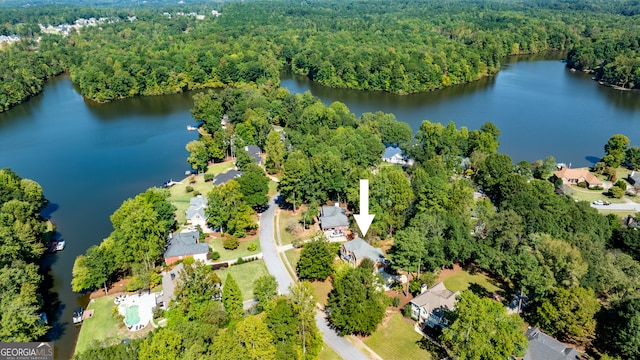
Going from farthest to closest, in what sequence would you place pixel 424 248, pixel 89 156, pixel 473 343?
pixel 89 156, pixel 424 248, pixel 473 343

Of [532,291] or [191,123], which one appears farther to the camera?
[191,123]

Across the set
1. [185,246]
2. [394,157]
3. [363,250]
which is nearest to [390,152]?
[394,157]

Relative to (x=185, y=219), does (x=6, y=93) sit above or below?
above

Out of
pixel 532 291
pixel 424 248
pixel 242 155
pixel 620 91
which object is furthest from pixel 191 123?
pixel 620 91

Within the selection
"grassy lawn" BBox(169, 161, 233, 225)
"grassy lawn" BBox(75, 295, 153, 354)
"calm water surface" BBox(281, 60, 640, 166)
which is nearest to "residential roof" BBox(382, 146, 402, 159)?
"calm water surface" BBox(281, 60, 640, 166)

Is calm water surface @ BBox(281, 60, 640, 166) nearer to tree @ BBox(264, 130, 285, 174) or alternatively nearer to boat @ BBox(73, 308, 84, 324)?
tree @ BBox(264, 130, 285, 174)

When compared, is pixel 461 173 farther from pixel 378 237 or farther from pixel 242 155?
pixel 242 155
